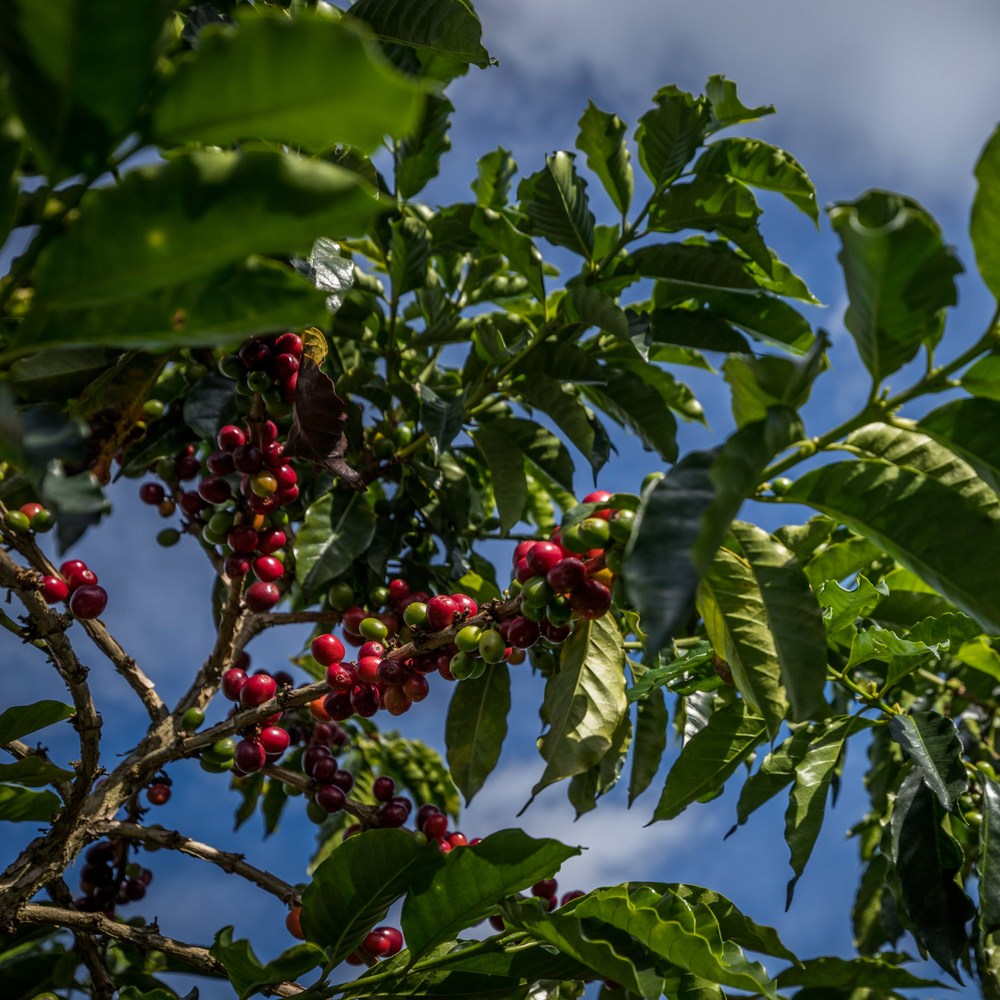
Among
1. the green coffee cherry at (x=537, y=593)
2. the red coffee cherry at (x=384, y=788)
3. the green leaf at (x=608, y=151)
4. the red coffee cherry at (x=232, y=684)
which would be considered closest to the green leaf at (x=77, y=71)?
the green coffee cherry at (x=537, y=593)

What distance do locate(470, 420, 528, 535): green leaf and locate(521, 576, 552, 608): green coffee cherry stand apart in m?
0.65

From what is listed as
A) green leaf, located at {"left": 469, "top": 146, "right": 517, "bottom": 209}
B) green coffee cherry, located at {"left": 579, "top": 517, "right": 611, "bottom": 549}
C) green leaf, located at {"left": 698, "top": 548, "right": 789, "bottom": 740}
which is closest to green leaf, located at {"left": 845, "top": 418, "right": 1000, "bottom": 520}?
green leaf, located at {"left": 698, "top": 548, "right": 789, "bottom": 740}

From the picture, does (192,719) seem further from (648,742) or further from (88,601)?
(648,742)

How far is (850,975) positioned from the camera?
1.35m

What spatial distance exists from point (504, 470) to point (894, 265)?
3.62ft

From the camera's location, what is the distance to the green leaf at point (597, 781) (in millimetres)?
1402

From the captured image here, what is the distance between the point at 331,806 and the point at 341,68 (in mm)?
1456

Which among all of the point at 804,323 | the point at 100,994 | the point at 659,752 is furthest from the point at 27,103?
the point at 100,994

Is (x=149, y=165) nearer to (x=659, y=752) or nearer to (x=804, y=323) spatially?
(x=659, y=752)

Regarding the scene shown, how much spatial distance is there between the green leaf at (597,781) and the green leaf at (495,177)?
1.49 meters

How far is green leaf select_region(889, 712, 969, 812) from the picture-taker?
1.17 metres

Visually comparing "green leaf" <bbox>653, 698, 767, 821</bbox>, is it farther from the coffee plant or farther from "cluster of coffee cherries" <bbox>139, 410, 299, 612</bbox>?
"cluster of coffee cherries" <bbox>139, 410, 299, 612</bbox>

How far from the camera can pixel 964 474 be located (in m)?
0.83

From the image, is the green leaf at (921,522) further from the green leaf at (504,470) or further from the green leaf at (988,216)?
the green leaf at (504,470)
